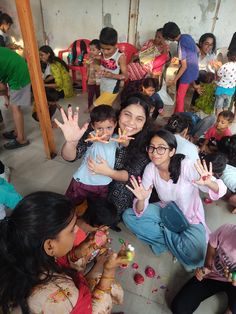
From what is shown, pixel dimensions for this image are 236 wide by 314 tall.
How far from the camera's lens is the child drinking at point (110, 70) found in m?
3.48

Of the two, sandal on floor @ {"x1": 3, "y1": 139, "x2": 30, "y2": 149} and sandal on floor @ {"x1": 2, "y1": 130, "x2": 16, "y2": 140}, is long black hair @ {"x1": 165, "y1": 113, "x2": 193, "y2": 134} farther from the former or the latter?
sandal on floor @ {"x1": 2, "y1": 130, "x2": 16, "y2": 140}

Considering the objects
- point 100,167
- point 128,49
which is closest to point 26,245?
point 100,167

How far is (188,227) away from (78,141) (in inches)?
44.0

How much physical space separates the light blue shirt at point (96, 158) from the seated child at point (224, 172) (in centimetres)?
103

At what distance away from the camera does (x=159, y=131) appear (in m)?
1.91

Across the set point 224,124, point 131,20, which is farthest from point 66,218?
point 131,20

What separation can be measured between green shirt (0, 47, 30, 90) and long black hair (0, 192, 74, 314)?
245 centimetres

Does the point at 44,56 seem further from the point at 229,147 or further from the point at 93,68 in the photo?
the point at 229,147

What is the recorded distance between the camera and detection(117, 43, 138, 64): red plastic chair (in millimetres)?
5031

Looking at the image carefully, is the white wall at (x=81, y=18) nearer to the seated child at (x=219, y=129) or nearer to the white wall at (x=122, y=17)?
the white wall at (x=122, y=17)

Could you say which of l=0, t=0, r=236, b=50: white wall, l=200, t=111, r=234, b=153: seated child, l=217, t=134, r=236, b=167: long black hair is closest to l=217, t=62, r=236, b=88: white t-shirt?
l=200, t=111, r=234, b=153: seated child

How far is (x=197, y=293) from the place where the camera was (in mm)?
1830

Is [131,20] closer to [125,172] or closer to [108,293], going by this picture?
[125,172]

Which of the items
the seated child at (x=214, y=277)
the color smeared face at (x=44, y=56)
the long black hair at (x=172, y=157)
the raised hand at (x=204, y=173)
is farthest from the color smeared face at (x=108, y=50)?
the seated child at (x=214, y=277)
